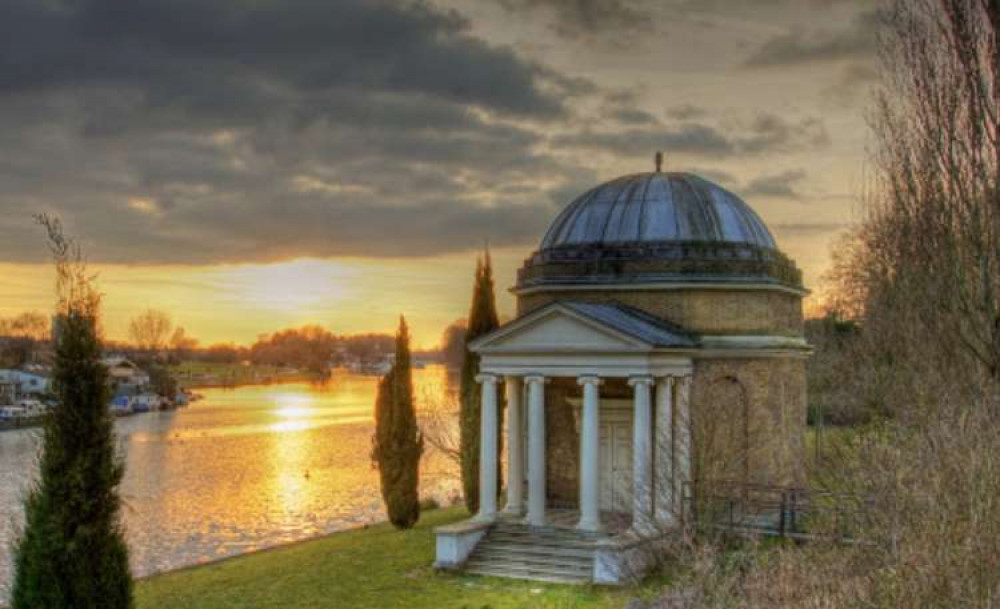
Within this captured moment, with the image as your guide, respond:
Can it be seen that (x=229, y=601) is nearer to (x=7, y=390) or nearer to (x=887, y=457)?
(x=887, y=457)

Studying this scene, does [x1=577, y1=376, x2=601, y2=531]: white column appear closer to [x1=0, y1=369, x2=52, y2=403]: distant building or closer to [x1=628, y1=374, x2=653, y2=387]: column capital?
[x1=628, y1=374, x2=653, y2=387]: column capital

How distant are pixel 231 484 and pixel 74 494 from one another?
106 feet

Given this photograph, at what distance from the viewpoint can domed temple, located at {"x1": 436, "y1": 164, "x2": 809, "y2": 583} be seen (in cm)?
2031

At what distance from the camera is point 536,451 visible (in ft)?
70.1

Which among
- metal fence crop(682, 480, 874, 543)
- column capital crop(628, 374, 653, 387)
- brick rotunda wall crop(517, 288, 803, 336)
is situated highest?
brick rotunda wall crop(517, 288, 803, 336)

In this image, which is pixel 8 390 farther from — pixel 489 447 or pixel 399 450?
pixel 489 447

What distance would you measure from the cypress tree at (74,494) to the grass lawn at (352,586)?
552 cm

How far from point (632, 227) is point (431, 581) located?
31.7ft

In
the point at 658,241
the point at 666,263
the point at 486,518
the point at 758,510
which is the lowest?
the point at 486,518

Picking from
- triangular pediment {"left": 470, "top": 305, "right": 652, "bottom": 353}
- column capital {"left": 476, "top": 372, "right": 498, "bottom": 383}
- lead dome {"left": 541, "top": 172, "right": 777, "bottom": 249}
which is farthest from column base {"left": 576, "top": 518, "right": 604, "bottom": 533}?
lead dome {"left": 541, "top": 172, "right": 777, "bottom": 249}

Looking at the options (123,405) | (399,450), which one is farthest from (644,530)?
(123,405)

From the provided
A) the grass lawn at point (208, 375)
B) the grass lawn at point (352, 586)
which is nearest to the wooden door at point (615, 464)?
the grass lawn at point (352, 586)

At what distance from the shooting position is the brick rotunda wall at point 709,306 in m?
22.8

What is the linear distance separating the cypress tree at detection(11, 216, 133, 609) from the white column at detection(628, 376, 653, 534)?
1043 centimetres
